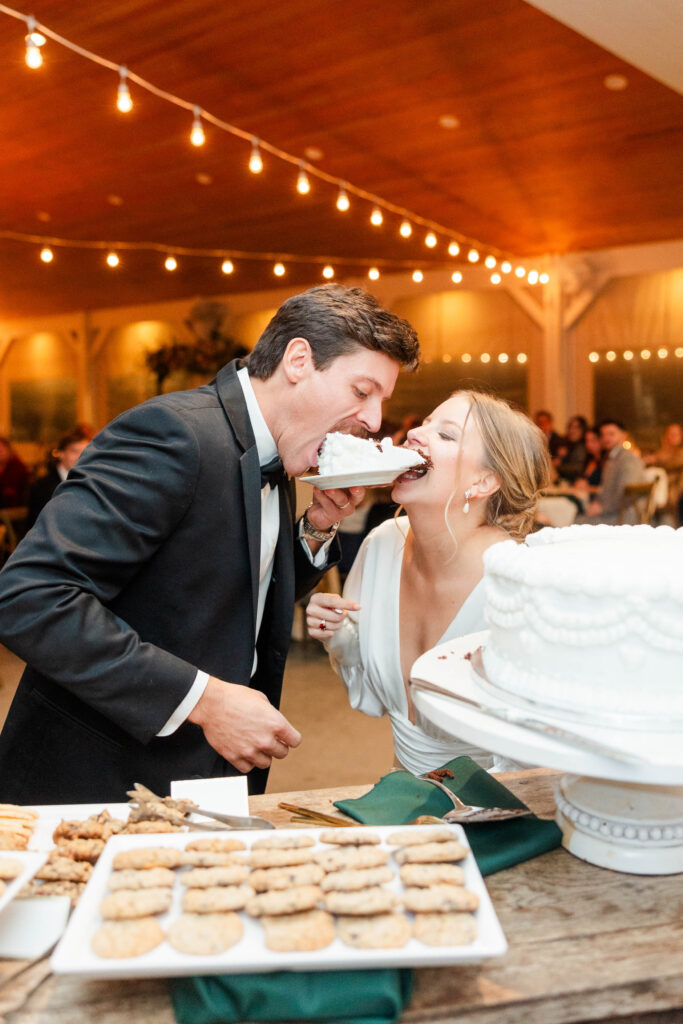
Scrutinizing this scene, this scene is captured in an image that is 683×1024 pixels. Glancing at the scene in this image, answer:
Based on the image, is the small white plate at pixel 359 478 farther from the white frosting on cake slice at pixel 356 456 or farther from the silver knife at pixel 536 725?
the silver knife at pixel 536 725

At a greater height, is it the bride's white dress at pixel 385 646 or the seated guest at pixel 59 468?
the seated guest at pixel 59 468

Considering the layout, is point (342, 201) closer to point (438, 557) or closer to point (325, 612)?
point (438, 557)

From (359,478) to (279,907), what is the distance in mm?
1186

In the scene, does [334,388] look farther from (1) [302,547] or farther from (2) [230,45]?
(2) [230,45]

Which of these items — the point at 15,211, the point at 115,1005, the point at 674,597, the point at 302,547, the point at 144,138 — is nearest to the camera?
the point at 115,1005

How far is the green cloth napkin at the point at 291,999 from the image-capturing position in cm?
92

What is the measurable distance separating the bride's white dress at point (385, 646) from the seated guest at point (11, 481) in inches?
299

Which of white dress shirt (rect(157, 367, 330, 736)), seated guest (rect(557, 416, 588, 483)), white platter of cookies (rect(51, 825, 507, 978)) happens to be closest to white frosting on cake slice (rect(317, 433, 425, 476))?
white dress shirt (rect(157, 367, 330, 736))

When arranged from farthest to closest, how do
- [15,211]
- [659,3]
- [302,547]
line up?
[15,211], [659,3], [302,547]

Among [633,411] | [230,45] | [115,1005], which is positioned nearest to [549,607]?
[115,1005]

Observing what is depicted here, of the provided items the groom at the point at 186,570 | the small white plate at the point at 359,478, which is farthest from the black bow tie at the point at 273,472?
the small white plate at the point at 359,478

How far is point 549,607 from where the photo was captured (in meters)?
1.31

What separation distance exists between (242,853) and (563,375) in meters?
13.4

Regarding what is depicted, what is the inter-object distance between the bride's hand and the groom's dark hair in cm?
56
